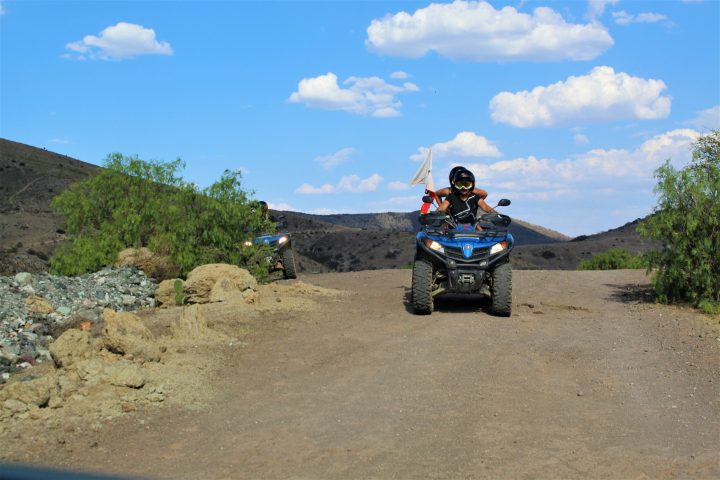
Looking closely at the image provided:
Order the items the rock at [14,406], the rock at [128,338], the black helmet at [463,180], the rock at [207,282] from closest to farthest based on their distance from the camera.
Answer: the rock at [14,406]
the rock at [128,338]
the black helmet at [463,180]
the rock at [207,282]

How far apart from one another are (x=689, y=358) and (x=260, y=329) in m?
6.07

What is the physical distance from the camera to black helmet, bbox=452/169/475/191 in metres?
13.2

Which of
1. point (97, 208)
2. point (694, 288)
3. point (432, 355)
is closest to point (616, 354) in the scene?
point (432, 355)

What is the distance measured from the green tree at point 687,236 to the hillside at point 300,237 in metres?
26.9

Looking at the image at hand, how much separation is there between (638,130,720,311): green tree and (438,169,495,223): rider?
3313 mm

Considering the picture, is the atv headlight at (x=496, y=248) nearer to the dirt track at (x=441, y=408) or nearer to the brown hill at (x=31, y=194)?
the dirt track at (x=441, y=408)

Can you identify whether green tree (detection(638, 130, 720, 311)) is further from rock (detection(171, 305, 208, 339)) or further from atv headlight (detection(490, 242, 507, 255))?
rock (detection(171, 305, 208, 339))

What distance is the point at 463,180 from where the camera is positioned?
13.2m

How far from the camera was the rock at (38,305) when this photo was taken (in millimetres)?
14008

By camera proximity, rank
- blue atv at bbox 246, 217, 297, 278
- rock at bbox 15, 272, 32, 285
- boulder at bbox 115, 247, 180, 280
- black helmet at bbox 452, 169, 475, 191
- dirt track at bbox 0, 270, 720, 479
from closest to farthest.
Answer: dirt track at bbox 0, 270, 720, 479
black helmet at bbox 452, 169, 475, 191
rock at bbox 15, 272, 32, 285
boulder at bbox 115, 247, 180, 280
blue atv at bbox 246, 217, 297, 278

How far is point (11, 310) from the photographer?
13.7 meters

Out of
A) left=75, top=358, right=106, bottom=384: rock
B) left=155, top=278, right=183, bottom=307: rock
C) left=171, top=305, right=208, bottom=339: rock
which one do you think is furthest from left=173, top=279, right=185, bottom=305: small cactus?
left=75, top=358, right=106, bottom=384: rock

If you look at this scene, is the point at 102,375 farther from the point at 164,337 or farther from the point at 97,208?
the point at 97,208

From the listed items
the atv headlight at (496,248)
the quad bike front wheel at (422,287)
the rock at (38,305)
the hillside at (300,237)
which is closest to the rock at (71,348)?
the quad bike front wheel at (422,287)
